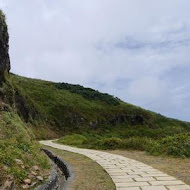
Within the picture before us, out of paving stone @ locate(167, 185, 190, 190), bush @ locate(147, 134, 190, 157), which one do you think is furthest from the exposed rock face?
paving stone @ locate(167, 185, 190, 190)

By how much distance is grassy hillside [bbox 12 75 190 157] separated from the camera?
40716 mm

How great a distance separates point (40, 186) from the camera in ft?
25.4

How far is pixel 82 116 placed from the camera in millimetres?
57062

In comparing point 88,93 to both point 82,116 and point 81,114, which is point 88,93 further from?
point 82,116

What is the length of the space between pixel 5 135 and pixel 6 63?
17.6 metres

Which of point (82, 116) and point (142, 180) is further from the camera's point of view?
point (82, 116)

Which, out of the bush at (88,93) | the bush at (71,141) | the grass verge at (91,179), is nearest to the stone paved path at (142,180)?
the grass verge at (91,179)

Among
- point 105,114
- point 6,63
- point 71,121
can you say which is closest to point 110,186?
point 6,63

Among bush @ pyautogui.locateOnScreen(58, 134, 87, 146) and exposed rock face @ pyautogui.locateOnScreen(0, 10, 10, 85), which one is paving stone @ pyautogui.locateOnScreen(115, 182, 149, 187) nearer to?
bush @ pyautogui.locateOnScreen(58, 134, 87, 146)

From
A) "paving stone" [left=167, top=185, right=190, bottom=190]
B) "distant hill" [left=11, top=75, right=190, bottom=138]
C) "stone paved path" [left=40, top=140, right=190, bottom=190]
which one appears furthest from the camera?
"distant hill" [left=11, top=75, right=190, bottom=138]

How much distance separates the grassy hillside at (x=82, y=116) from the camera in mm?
40716

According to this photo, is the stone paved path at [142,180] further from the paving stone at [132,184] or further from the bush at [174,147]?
the bush at [174,147]

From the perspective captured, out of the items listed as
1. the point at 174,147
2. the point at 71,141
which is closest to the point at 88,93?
the point at 71,141

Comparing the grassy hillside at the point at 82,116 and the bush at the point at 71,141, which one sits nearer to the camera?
the bush at the point at 71,141
